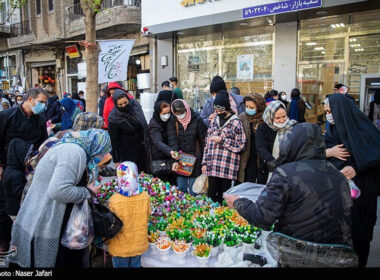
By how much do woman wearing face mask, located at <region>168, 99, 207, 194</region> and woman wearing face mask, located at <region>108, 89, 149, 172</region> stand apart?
50 cm

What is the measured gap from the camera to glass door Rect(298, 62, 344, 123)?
358 inches

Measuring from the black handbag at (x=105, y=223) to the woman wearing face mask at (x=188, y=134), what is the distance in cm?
198

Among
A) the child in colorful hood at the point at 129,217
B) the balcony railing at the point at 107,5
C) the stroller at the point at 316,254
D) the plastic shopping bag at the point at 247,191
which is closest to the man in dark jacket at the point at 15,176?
the child in colorful hood at the point at 129,217

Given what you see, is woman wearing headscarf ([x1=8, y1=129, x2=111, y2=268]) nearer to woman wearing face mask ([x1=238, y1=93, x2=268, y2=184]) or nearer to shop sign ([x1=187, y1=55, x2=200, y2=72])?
woman wearing face mask ([x1=238, y1=93, x2=268, y2=184])

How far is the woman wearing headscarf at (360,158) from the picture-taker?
269cm

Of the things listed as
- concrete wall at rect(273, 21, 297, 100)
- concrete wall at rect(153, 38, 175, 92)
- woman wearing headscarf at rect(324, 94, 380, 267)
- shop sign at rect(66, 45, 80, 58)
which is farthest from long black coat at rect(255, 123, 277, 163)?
shop sign at rect(66, 45, 80, 58)

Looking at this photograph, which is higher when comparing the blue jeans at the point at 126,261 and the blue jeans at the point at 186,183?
the blue jeans at the point at 186,183

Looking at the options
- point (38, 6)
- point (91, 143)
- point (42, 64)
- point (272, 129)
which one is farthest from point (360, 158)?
point (42, 64)

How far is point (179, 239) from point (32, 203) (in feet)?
4.32

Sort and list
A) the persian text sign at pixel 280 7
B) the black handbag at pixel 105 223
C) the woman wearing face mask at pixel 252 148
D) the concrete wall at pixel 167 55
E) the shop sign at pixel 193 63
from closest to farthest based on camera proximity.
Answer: the black handbag at pixel 105 223
the woman wearing face mask at pixel 252 148
the persian text sign at pixel 280 7
the shop sign at pixel 193 63
the concrete wall at pixel 167 55

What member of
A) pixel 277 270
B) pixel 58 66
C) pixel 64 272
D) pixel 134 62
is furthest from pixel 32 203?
pixel 58 66

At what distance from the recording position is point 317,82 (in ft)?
30.7

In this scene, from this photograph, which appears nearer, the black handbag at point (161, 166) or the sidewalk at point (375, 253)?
the sidewalk at point (375, 253)

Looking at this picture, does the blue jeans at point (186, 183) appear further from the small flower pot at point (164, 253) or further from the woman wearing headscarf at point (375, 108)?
the woman wearing headscarf at point (375, 108)
